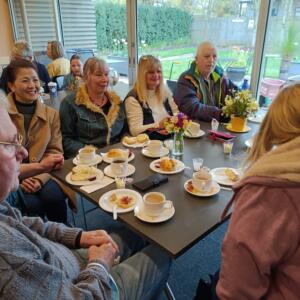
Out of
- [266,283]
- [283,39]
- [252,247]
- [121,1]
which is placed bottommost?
[266,283]

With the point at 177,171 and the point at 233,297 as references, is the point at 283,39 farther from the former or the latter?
the point at 233,297

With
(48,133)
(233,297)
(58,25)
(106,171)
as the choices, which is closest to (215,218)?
(233,297)

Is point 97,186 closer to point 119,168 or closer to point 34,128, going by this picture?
point 119,168

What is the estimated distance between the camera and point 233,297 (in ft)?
2.73

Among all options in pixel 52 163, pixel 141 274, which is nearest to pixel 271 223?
pixel 141 274

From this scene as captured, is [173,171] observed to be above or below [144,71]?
below

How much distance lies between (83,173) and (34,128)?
2.14ft

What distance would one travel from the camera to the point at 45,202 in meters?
1.81

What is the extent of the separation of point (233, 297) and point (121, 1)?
12.8 ft

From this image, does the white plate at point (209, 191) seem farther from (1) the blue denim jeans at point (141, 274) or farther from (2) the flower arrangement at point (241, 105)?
(2) the flower arrangement at point (241, 105)

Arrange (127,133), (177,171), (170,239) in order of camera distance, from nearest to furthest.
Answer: (170,239) < (177,171) < (127,133)

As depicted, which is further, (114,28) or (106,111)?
(114,28)

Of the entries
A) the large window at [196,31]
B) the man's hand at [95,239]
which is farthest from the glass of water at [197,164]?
the large window at [196,31]

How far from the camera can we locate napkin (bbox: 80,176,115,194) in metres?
1.34
